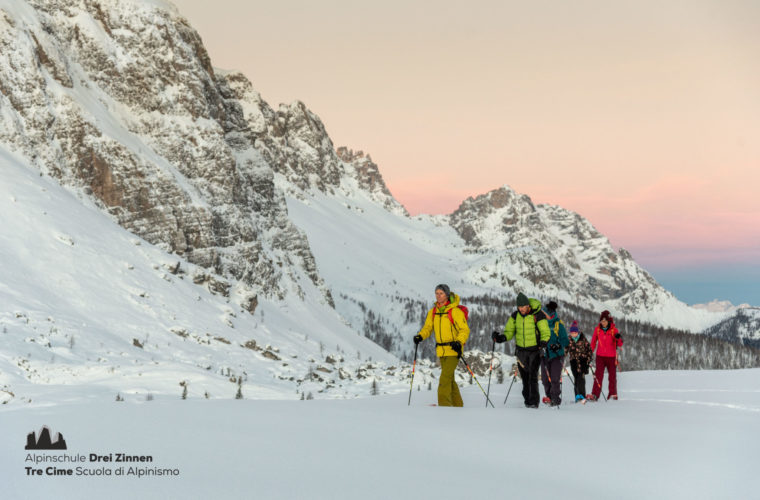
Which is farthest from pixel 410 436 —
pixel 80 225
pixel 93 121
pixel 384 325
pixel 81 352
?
pixel 384 325

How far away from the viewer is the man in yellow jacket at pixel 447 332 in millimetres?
10062

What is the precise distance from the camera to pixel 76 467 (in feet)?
13.4

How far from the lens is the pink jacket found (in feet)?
43.3

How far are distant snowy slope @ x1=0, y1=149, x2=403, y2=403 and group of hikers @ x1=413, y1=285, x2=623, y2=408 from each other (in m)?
7.58

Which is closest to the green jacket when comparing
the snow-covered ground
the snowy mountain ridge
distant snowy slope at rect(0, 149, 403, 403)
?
the snow-covered ground

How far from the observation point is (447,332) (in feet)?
33.2

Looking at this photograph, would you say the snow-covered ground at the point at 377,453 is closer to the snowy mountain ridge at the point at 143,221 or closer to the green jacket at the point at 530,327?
the green jacket at the point at 530,327

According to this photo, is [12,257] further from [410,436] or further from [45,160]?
Result: [410,436]

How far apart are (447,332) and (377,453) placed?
17.0ft

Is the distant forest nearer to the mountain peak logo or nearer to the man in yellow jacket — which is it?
the man in yellow jacket

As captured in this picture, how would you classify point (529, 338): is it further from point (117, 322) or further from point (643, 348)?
point (643, 348)

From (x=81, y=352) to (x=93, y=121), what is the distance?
79.0 ft

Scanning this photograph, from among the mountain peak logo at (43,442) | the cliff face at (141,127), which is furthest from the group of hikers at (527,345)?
the cliff face at (141,127)

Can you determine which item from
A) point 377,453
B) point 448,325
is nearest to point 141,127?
point 448,325
